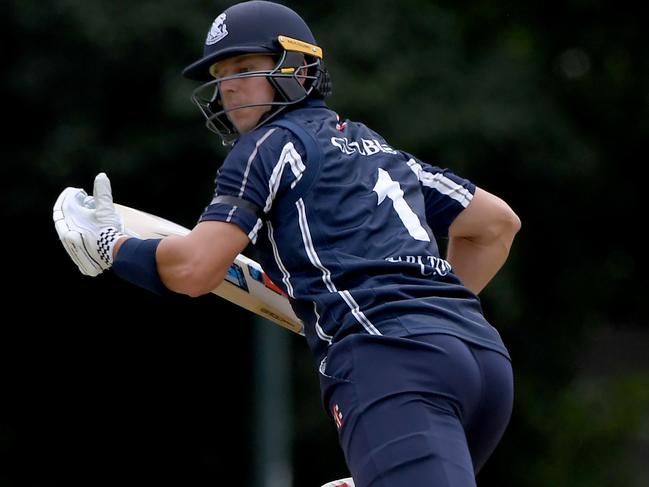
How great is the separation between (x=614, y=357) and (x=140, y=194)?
6.62 m

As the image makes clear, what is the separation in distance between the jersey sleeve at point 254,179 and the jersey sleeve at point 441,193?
500mm

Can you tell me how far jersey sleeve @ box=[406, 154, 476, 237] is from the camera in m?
4.02

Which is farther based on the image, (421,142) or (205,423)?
(205,423)

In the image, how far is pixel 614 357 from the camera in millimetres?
14711

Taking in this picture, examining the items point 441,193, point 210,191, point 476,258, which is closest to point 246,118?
point 441,193

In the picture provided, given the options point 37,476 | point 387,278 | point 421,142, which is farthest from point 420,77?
point 387,278

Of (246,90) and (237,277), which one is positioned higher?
(246,90)

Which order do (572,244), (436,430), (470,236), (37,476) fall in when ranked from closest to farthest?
(436,430) → (470,236) → (37,476) → (572,244)

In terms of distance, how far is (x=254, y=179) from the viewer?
3576 mm

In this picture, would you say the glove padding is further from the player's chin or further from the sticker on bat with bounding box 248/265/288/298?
the sticker on bat with bounding box 248/265/288/298

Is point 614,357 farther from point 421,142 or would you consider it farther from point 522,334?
point 421,142

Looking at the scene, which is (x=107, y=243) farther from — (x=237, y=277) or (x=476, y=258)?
(x=476, y=258)

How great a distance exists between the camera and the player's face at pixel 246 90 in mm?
3809

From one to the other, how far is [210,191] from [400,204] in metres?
6.21
